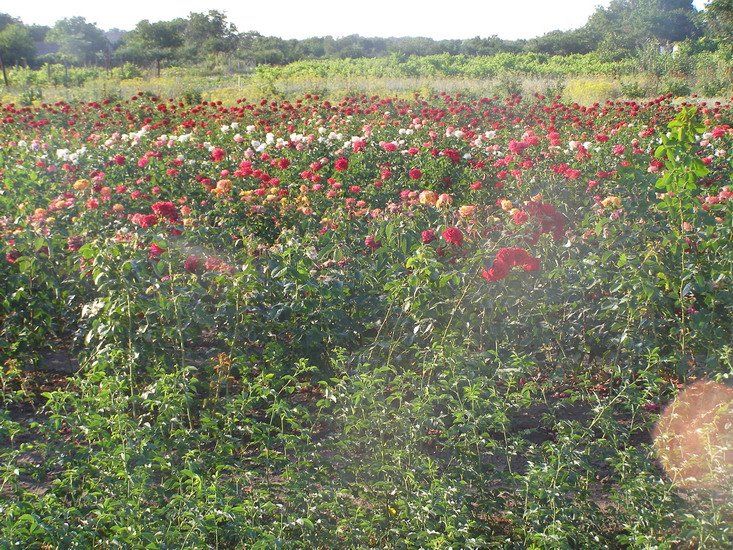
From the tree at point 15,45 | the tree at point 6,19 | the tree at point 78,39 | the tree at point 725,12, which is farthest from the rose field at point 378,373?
the tree at point 6,19

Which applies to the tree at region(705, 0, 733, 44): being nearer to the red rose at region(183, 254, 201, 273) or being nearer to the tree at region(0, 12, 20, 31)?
the red rose at region(183, 254, 201, 273)

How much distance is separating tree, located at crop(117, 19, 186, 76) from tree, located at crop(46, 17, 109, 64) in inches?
172

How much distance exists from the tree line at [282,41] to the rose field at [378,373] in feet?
90.9

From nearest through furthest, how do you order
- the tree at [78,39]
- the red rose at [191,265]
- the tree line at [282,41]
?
the red rose at [191,265] → the tree line at [282,41] → the tree at [78,39]

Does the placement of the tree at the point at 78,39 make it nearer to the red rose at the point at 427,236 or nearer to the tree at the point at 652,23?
the tree at the point at 652,23

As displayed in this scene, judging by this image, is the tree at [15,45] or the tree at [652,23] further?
the tree at [652,23]

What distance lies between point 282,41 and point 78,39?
16.5 m

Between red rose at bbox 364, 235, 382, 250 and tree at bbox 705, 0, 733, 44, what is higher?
tree at bbox 705, 0, 733, 44

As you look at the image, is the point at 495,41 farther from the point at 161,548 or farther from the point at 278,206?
the point at 161,548

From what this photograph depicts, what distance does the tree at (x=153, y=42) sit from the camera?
1789 inches

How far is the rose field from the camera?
8.31 ft

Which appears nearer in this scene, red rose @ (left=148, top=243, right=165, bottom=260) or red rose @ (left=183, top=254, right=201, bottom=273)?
red rose @ (left=148, top=243, right=165, bottom=260)

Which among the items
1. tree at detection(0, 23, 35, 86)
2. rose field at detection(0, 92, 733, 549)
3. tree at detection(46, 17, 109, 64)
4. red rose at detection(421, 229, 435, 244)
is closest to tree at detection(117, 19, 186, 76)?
tree at detection(46, 17, 109, 64)

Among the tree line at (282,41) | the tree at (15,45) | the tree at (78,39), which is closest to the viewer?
the tree at (15,45)
